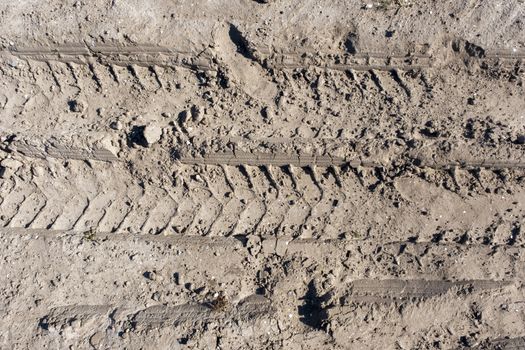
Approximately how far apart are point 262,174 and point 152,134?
1688mm

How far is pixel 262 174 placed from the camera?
609cm

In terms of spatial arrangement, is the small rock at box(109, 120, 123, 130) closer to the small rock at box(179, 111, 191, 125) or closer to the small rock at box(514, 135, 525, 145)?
the small rock at box(179, 111, 191, 125)

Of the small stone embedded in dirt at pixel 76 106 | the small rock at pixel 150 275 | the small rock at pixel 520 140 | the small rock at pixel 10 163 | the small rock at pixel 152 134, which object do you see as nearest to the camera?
the small rock at pixel 520 140

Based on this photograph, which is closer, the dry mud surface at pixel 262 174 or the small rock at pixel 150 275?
the dry mud surface at pixel 262 174

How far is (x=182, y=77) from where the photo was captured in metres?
6.54

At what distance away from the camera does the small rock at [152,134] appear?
19.7 feet

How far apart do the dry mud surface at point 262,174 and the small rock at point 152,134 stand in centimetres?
3

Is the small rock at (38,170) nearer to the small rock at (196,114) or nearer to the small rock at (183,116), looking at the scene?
the small rock at (183,116)

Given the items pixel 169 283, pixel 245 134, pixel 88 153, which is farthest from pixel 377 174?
pixel 88 153

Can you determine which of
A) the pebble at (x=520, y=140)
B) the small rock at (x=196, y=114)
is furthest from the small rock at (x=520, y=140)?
the small rock at (x=196, y=114)

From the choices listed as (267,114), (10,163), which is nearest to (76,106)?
(10,163)

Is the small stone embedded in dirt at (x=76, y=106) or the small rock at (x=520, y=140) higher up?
the small rock at (x=520, y=140)

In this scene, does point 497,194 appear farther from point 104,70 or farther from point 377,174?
point 104,70

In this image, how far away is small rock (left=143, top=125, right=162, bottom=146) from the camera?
19.7 feet
